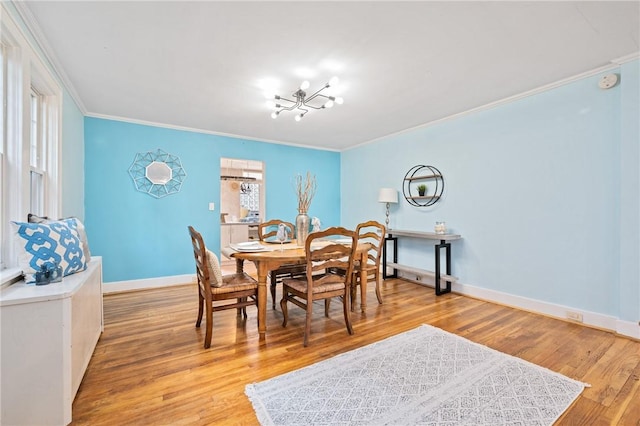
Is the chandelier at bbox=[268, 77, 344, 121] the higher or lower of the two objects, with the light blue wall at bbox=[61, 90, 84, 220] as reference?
higher

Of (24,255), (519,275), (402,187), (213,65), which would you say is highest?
(213,65)

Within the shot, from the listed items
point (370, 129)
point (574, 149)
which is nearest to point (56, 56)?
point (370, 129)

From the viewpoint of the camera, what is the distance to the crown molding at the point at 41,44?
1803 millimetres

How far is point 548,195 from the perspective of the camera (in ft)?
9.91

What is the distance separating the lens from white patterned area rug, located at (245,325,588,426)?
1.53 metres

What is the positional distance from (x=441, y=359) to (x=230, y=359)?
1.55 metres

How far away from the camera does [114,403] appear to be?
5.39ft

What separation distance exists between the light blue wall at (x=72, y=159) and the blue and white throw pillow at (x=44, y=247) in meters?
1.33

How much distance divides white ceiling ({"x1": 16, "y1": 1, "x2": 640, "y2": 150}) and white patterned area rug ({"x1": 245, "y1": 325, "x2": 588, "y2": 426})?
92.4 inches

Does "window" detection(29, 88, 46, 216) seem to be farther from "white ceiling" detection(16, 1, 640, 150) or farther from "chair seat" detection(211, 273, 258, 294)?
"chair seat" detection(211, 273, 258, 294)

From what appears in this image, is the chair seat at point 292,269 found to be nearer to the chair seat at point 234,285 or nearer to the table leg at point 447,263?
the chair seat at point 234,285

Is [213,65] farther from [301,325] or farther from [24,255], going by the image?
[301,325]

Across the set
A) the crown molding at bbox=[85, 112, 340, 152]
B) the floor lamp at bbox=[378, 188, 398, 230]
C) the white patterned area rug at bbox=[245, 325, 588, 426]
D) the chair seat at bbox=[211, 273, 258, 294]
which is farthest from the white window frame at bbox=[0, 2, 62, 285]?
the floor lamp at bbox=[378, 188, 398, 230]

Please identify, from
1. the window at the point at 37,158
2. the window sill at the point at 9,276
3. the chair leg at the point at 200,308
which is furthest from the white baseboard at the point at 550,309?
the window at the point at 37,158
